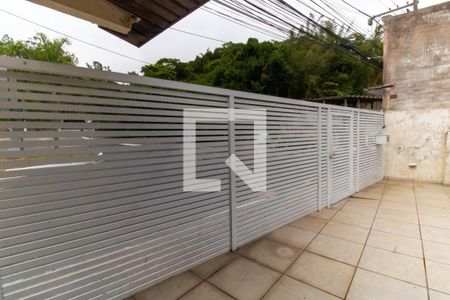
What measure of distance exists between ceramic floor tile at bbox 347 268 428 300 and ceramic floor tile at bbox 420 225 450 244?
1405mm

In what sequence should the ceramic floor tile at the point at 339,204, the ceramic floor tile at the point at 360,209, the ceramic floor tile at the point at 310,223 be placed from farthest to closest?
the ceramic floor tile at the point at 339,204 < the ceramic floor tile at the point at 360,209 < the ceramic floor tile at the point at 310,223

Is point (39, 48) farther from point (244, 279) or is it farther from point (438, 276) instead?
point (438, 276)

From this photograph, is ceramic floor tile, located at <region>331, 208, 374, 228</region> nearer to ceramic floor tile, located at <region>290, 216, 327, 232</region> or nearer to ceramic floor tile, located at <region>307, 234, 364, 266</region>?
ceramic floor tile, located at <region>290, 216, 327, 232</region>

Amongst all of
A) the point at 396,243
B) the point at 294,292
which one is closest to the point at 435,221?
the point at 396,243

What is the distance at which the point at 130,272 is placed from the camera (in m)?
2.17

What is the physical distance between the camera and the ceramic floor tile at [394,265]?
7.87 ft

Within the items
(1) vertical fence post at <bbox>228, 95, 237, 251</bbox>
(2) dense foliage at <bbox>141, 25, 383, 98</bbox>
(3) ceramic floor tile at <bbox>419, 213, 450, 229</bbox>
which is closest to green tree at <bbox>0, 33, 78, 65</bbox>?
(2) dense foliage at <bbox>141, 25, 383, 98</bbox>

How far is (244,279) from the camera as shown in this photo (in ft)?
7.88

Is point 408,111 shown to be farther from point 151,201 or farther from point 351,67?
point 351,67

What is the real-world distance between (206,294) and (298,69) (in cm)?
1757

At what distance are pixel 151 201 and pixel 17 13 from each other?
19196 millimetres

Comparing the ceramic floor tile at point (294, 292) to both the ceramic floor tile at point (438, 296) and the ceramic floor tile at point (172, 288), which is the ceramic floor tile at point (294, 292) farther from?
the ceramic floor tile at point (438, 296)

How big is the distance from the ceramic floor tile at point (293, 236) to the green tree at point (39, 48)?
1989 cm

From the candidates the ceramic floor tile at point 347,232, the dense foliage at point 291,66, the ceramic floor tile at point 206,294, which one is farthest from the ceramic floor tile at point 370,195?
the dense foliage at point 291,66
